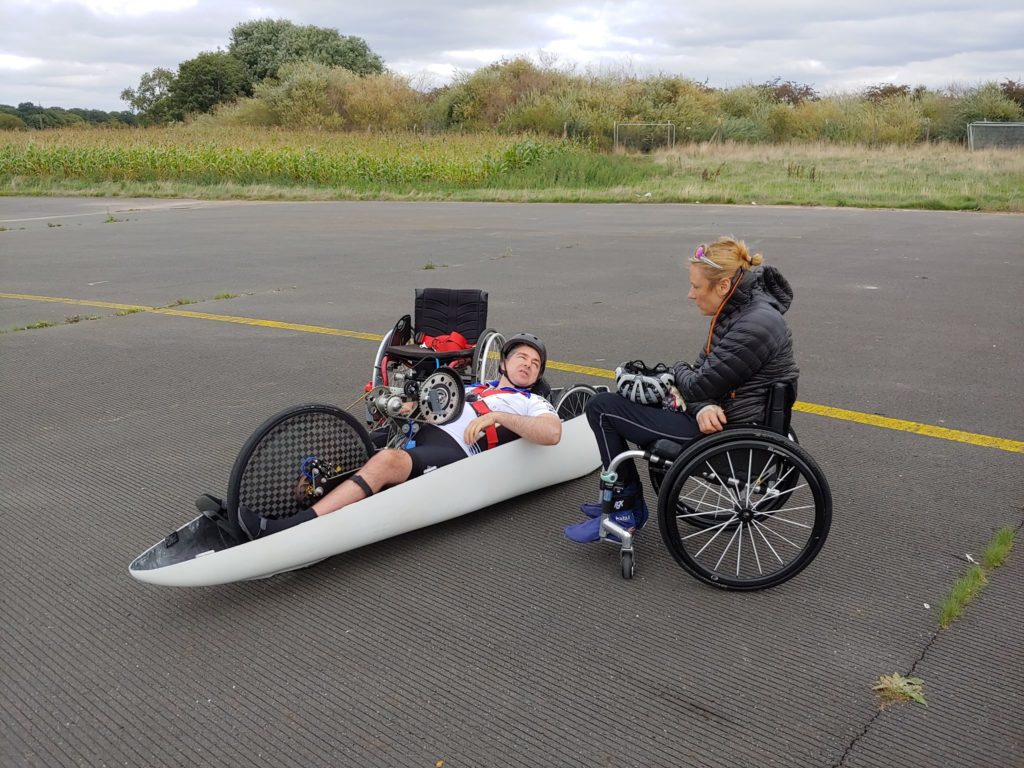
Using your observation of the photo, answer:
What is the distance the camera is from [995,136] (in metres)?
36.8

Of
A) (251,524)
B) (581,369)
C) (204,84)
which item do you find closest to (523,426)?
(251,524)

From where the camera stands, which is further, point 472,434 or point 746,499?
point 472,434

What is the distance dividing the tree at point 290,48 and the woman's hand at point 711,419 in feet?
235

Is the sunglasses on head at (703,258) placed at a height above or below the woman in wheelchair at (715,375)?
above

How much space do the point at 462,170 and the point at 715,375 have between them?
2716cm

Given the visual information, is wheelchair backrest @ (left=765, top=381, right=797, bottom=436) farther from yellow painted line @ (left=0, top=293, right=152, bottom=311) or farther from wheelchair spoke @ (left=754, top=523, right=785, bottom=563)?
yellow painted line @ (left=0, top=293, right=152, bottom=311)

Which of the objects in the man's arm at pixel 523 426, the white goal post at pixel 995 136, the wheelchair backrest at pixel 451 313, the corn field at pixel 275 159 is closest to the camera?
the man's arm at pixel 523 426

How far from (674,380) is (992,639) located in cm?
152

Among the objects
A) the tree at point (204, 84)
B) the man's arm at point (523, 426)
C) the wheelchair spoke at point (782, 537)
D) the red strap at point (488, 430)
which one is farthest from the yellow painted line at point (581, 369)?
the tree at point (204, 84)

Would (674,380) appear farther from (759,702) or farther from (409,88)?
(409,88)

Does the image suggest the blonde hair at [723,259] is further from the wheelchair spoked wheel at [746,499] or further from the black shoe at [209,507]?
the black shoe at [209,507]

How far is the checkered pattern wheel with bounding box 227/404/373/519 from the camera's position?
394 centimetres

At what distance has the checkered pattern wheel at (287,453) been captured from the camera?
3938 millimetres

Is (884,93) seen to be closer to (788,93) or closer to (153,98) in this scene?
(788,93)
